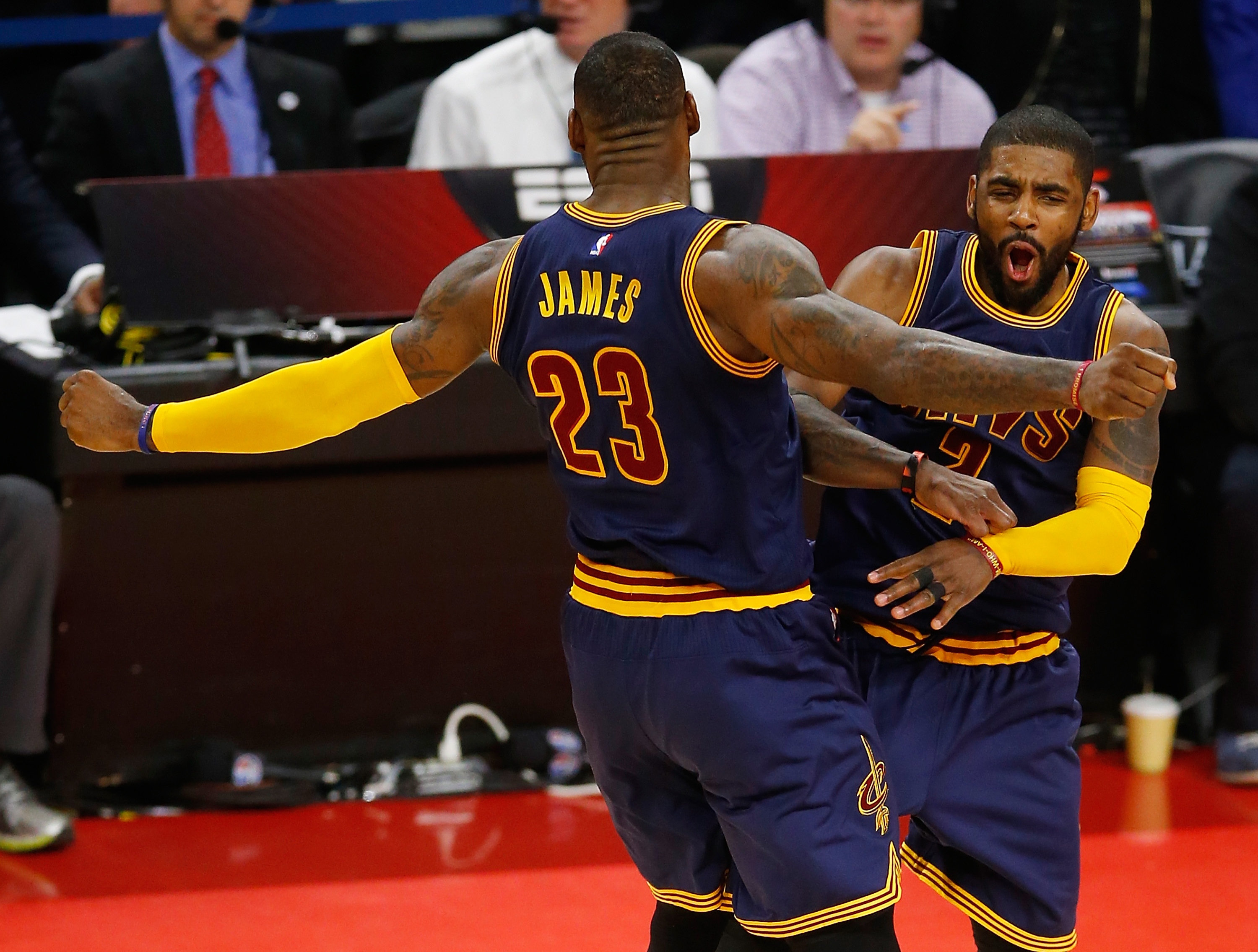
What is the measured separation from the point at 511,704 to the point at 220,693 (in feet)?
2.55

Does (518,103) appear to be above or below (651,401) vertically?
above

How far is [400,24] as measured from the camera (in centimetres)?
633

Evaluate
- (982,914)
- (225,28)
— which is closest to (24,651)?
(225,28)

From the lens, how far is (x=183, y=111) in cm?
512

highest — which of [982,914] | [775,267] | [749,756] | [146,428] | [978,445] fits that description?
[775,267]

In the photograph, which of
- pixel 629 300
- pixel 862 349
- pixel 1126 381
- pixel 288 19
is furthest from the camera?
pixel 288 19

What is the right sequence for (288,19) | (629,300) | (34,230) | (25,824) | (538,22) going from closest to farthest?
(629,300) < (25,824) < (34,230) < (538,22) < (288,19)

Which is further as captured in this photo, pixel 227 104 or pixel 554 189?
pixel 227 104

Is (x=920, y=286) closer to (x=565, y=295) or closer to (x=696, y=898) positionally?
(x=565, y=295)

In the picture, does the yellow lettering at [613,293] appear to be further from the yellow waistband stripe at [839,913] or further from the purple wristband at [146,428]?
the yellow waistband stripe at [839,913]

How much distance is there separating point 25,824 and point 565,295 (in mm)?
2529

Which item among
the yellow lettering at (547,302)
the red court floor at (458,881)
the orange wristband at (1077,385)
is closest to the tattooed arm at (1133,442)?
the orange wristband at (1077,385)

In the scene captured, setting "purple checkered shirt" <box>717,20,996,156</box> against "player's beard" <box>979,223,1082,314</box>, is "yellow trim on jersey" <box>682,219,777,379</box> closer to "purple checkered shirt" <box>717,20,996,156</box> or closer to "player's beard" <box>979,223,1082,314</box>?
"player's beard" <box>979,223,1082,314</box>

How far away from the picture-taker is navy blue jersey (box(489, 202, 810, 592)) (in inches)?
91.7
